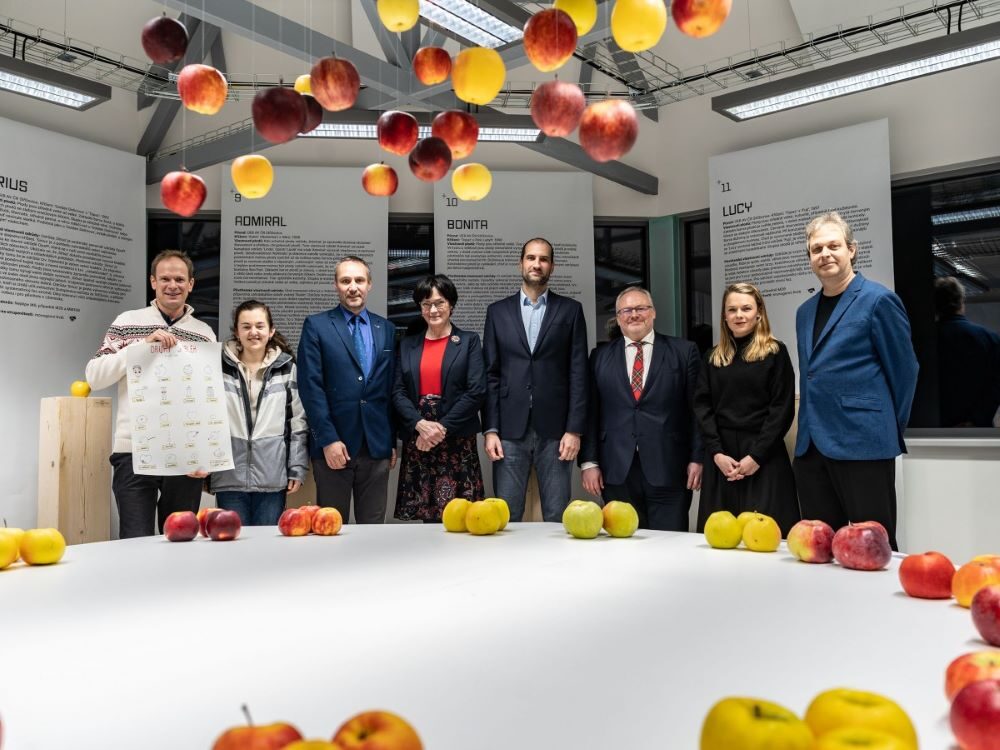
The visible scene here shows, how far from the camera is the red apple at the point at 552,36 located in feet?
5.05

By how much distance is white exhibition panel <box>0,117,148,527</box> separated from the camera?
4.68 metres

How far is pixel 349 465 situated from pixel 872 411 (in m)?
2.31

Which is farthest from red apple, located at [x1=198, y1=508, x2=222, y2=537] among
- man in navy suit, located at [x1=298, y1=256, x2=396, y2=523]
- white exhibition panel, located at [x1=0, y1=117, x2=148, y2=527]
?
white exhibition panel, located at [x1=0, y1=117, x2=148, y2=527]

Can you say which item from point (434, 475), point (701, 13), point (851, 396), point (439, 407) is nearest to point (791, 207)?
point (851, 396)

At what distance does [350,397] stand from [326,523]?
1.88 meters

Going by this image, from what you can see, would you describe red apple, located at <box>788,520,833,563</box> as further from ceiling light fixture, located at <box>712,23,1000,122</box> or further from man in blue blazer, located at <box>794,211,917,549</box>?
ceiling light fixture, located at <box>712,23,1000,122</box>

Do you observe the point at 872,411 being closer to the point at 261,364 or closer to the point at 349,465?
the point at 349,465

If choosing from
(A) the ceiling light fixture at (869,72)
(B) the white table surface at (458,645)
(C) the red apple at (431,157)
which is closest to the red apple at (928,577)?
(B) the white table surface at (458,645)

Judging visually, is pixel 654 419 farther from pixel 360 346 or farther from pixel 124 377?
pixel 124 377

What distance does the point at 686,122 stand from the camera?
5.72 meters

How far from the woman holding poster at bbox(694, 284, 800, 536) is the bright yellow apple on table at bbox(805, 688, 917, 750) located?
2.74m

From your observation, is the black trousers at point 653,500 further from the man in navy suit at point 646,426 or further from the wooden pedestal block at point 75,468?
the wooden pedestal block at point 75,468

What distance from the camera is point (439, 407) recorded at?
402 cm

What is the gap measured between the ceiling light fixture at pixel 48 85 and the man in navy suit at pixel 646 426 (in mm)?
2997
